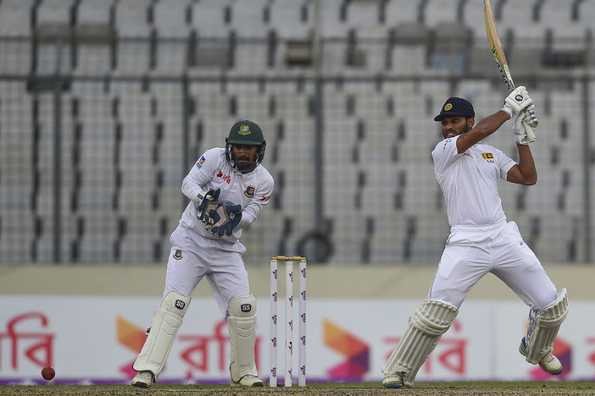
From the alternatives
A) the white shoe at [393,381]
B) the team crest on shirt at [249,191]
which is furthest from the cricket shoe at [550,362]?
the team crest on shirt at [249,191]

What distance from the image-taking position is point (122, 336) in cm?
1236

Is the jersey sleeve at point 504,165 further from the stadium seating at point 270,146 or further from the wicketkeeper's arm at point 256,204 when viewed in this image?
the stadium seating at point 270,146

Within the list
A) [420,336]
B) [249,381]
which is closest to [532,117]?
[420,336]

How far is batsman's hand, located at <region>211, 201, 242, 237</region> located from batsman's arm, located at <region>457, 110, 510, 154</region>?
1.37 m

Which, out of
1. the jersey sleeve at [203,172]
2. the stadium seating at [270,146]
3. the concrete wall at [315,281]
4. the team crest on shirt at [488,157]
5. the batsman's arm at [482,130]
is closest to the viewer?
the batsman's arm at [482,130]

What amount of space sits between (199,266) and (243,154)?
750 mm

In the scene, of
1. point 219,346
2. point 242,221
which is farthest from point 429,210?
point 242,221

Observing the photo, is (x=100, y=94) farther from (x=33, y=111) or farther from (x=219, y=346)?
(x=219, y=346)

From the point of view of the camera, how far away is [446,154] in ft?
26.1

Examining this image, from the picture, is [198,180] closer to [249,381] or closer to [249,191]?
[249,191]

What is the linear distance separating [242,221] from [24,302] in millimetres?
4563

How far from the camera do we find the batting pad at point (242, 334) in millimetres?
8539

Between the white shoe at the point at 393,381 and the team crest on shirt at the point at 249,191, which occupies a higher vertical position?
the team crest on shirt at the point at 249,191

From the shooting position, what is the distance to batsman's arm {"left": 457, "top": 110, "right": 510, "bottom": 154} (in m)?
7.71
